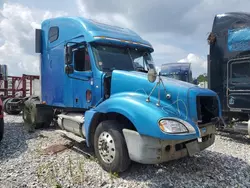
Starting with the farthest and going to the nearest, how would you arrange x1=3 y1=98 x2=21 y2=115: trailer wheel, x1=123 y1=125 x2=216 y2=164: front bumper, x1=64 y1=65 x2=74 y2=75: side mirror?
x1=3 y1=98 x2=21 y2=115: trailer wheel < x1=64 y1=65 x2=74 y2=75: side mirror < x1=123 y1=125 x2=216 y2=164: front bumper

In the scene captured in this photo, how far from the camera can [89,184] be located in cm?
371

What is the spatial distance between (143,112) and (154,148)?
0.57 m

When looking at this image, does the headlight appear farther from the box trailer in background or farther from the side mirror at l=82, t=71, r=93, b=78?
the box trailer in background

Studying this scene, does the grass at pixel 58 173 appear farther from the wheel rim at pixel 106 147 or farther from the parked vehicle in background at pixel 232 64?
the parked vehicle in background at pixel 232 64

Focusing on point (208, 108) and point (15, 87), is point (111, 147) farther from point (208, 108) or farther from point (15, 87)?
point (15, 87)

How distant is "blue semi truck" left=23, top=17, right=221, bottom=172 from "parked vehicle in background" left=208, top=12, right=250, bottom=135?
260 centimetres

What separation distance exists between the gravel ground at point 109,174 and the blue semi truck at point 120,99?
1.08 ft

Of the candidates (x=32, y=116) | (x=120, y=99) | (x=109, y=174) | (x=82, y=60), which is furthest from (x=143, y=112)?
(x=32, y=116)

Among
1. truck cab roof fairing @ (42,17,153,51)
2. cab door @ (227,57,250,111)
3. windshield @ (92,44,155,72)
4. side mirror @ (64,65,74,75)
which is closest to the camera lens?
windshield @ (92,44,155,72)

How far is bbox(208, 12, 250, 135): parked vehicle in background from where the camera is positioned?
6566 mm

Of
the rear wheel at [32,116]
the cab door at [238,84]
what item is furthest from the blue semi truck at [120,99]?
the cab door at [238,84]

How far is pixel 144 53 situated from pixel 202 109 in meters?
2.32

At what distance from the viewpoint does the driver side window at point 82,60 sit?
205 inches

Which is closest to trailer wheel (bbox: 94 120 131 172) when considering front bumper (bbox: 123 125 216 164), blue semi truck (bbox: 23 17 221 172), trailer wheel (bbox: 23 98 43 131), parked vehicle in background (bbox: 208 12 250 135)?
blue semi truck (bbox: 23 17 221 172)
